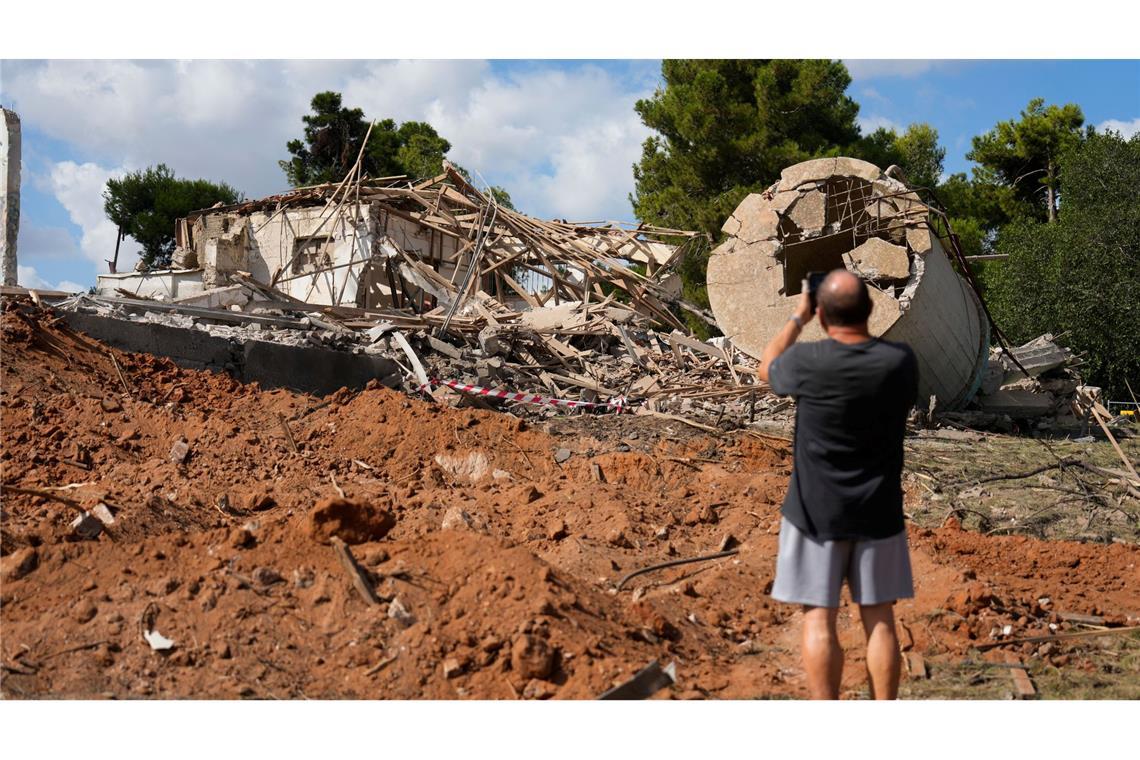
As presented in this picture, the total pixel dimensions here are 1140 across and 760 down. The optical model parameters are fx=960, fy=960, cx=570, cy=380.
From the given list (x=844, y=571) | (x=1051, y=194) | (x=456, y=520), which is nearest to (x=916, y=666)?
(x=844, y=571)

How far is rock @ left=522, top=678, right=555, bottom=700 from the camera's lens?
399 centimetres

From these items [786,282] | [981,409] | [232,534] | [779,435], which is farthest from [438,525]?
[981,409]

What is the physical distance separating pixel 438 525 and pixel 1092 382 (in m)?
21.3

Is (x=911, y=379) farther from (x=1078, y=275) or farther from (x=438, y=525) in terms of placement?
(x=1078, y=275)

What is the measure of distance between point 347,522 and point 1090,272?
72.3 ft

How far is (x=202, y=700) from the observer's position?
3885mm

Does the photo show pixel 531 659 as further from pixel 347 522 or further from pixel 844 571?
pixel 347 522

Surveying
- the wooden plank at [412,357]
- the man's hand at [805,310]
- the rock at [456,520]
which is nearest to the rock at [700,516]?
the rock at [456,520]

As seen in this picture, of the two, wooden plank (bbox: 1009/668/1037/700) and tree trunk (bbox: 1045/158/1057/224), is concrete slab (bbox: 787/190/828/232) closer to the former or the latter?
wooden plank (bbox: 1009/668/1037/700)

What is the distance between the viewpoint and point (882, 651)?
11.3 ft

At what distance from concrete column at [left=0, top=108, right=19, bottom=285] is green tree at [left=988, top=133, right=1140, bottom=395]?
20.4 metres

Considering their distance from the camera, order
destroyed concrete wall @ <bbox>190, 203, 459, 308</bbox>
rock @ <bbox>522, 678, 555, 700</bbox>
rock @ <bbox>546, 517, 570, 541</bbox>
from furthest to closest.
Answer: destroyed concrete wall @ <bbox>190, 203, 459, 308</bbox>
rock @ <bbox>546, 517, 570, 541</bbox>
rock @ <bbox>522, 678, 555, 700</bbox>

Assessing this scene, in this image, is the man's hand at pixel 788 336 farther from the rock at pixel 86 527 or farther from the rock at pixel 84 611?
the rock at pixel 86 527

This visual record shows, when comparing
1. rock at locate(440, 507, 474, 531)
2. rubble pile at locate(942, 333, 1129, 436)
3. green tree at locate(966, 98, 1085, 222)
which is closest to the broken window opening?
rubble pile at locate(942, 333, 1129, 436)
